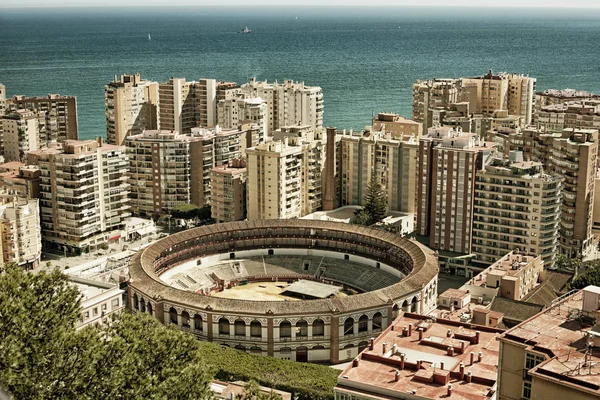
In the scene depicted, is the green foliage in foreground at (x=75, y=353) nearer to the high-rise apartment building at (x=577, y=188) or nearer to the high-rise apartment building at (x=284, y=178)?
the high-rise apartment building at (x=284, y=178)

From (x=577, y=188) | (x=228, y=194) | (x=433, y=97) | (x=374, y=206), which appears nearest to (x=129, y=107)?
(x=228, y=194)

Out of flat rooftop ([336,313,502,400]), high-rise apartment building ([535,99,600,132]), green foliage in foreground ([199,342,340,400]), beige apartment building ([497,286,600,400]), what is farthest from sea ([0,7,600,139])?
beige apartment building ([497,286,600,400])

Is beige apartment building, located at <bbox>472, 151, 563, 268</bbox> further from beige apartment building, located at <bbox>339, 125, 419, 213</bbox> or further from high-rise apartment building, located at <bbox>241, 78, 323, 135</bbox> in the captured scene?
high-rise apartment building, located at <bbox>241, 78, 323, 135</bbox>

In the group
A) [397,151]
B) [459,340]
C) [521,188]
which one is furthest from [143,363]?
[397,151]

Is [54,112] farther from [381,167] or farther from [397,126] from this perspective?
[381,167]

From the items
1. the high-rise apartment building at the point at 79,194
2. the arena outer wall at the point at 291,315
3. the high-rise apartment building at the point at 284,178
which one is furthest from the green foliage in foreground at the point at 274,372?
the high-rise apartment building at the point at 284,178
